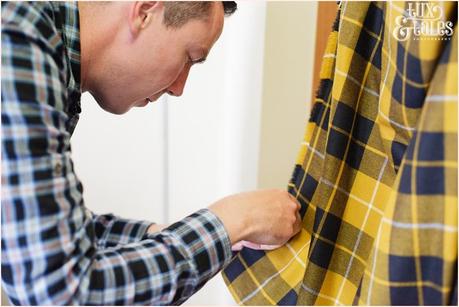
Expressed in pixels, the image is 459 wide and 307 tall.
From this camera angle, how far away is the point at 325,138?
63 centimetres

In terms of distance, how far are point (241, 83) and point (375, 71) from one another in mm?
563

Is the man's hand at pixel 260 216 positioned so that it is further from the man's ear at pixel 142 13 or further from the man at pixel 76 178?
the man's ear at pixel 142 13

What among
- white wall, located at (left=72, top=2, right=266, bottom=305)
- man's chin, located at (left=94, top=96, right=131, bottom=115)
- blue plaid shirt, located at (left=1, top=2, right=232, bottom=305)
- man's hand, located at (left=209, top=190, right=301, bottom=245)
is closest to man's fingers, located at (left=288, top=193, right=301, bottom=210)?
man's hand, located at (left=209, top=190, right=301, bottom=245)

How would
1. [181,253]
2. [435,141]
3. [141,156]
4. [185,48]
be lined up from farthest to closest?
[141,156]
[185,48]
[181,253]
[435,141]

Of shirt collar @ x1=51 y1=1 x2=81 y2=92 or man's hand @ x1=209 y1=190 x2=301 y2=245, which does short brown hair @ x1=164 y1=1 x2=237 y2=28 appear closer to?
shirt collar @ x1=51 y1=1 x2=81 y2=92

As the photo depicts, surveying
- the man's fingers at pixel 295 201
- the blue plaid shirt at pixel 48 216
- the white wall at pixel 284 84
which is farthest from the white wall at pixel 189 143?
the blue plaid shirt at pixel 48 216

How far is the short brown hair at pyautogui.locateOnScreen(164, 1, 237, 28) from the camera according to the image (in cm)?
61

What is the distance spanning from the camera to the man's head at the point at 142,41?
62cm

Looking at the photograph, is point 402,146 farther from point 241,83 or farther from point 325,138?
point 241,83

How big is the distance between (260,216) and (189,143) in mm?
620

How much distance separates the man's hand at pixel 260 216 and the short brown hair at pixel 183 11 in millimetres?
220

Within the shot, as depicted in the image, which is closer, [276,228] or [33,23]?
[33,23]

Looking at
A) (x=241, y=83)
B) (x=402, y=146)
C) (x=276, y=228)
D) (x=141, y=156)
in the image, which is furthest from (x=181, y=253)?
(x=141, y=156)

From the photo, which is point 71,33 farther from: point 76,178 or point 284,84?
point 284,84
